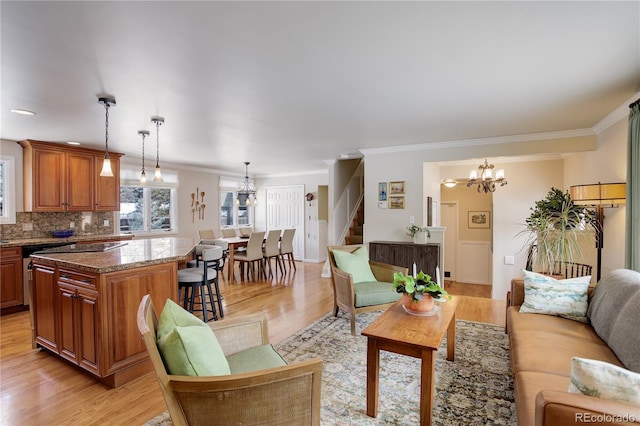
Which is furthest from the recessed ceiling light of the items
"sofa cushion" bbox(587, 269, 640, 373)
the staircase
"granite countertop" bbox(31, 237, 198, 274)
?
"sofa cushion" bbox(587, 269, 640, 373)

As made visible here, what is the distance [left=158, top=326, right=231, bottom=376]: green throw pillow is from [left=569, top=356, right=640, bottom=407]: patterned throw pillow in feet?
4.60

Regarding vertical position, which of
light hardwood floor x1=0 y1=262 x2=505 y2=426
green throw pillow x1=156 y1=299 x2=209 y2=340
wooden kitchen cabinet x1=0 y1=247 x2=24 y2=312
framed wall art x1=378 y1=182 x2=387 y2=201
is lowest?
light hardwood floor x1=0 y1=262 x2=505 y2=426

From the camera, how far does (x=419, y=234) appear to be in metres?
4.95

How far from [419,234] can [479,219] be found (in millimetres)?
2929

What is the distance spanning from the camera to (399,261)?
193 inches

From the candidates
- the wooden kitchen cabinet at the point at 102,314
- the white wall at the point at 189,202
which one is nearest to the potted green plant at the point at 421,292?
the wooden kitchen cabinet at the point at 102,314

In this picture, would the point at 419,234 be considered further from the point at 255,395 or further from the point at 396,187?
the point at 255,395

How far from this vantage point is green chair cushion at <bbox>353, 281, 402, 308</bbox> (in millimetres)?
3332

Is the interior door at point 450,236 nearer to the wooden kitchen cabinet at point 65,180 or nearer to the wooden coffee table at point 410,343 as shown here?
the wooden coffee table at point 410,343

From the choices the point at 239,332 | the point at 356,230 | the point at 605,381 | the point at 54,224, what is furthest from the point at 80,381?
the point at 356,230

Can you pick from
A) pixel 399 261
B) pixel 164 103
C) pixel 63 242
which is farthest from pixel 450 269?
pixel 63 242

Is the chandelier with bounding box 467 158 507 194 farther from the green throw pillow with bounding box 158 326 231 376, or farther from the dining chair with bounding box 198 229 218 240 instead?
the dining chair with bounding box 198 229 218 240

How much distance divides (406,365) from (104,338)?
2.39m

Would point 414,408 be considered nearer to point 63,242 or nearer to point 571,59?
point 571,59
